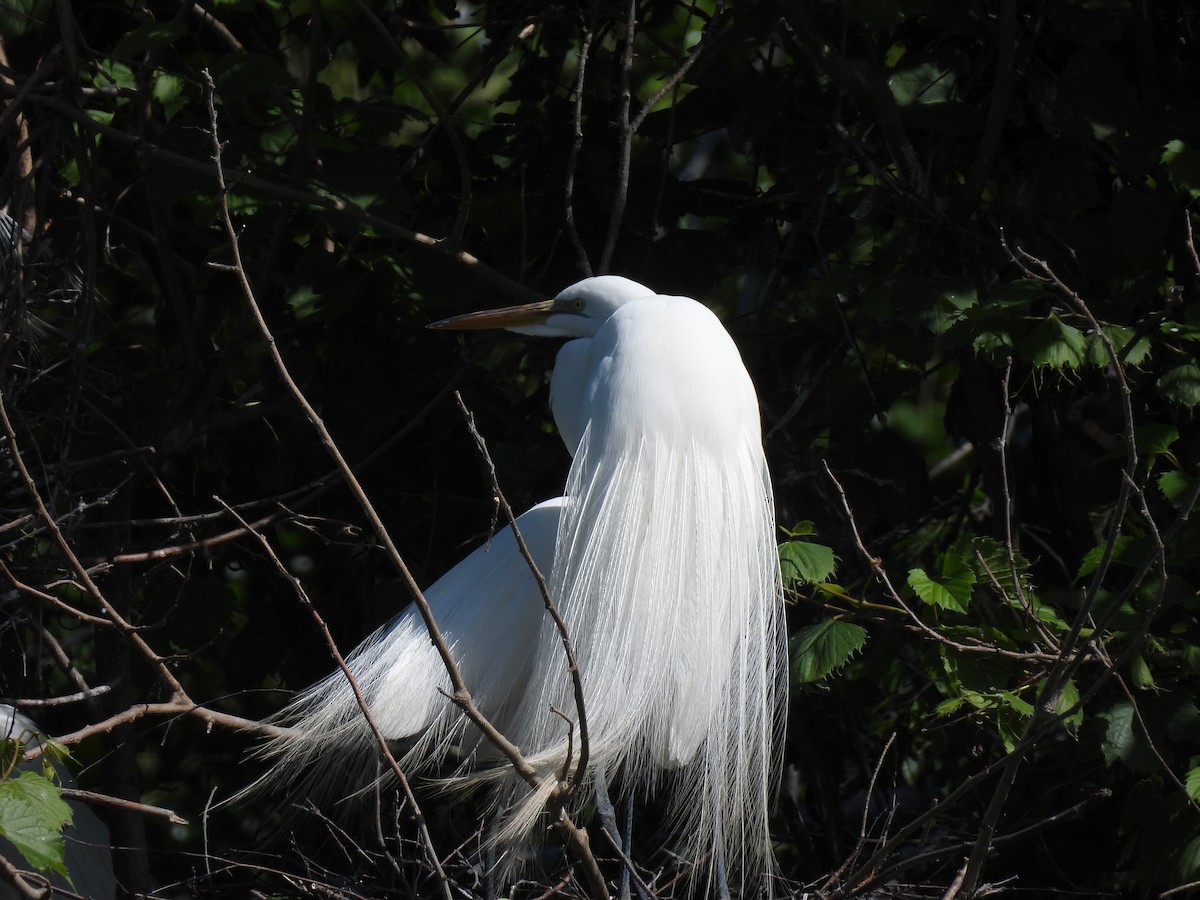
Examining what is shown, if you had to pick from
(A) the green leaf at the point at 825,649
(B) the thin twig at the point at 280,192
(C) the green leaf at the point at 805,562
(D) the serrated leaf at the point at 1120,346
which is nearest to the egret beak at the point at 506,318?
(B) the thin twig at the point at 280,192

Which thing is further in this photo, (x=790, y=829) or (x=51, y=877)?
(x=790, y=829)

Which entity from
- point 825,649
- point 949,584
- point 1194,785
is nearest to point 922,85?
point 949,584

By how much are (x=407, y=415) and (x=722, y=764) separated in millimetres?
1055

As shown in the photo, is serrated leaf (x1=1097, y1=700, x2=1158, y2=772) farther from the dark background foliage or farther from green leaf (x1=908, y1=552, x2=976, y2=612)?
green leaf (x1=908, y1=552, x2=976, y2=612)

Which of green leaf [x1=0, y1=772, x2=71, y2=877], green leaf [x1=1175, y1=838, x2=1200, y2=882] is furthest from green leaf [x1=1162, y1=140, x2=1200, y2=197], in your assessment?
green leaf [x1=0, y1=772, x2=71, y2=877]

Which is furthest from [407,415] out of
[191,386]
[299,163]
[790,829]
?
[790,829]

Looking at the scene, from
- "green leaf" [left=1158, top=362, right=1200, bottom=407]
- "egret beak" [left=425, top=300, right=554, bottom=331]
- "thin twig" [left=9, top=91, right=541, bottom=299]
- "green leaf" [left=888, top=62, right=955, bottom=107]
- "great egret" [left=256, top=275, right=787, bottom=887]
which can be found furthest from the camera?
"green leaf" [left=888, top=62, right=955, bottom=107]

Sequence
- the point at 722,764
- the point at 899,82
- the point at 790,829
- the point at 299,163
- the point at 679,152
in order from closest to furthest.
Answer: the point at 722,764, the point at 299,163, the point at 899,82, the point at 790,829, the point at 679,152

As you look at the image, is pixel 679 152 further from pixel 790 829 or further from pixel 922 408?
pixel 790 829

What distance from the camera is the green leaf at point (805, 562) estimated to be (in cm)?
172

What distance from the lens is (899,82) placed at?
2.22 m

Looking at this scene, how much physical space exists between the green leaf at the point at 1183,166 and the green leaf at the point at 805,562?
28.3 inches

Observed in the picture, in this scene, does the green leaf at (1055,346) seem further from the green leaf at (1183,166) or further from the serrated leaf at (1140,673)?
the serrated leaf at (1140,673)

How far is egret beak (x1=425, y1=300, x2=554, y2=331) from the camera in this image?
209cm
